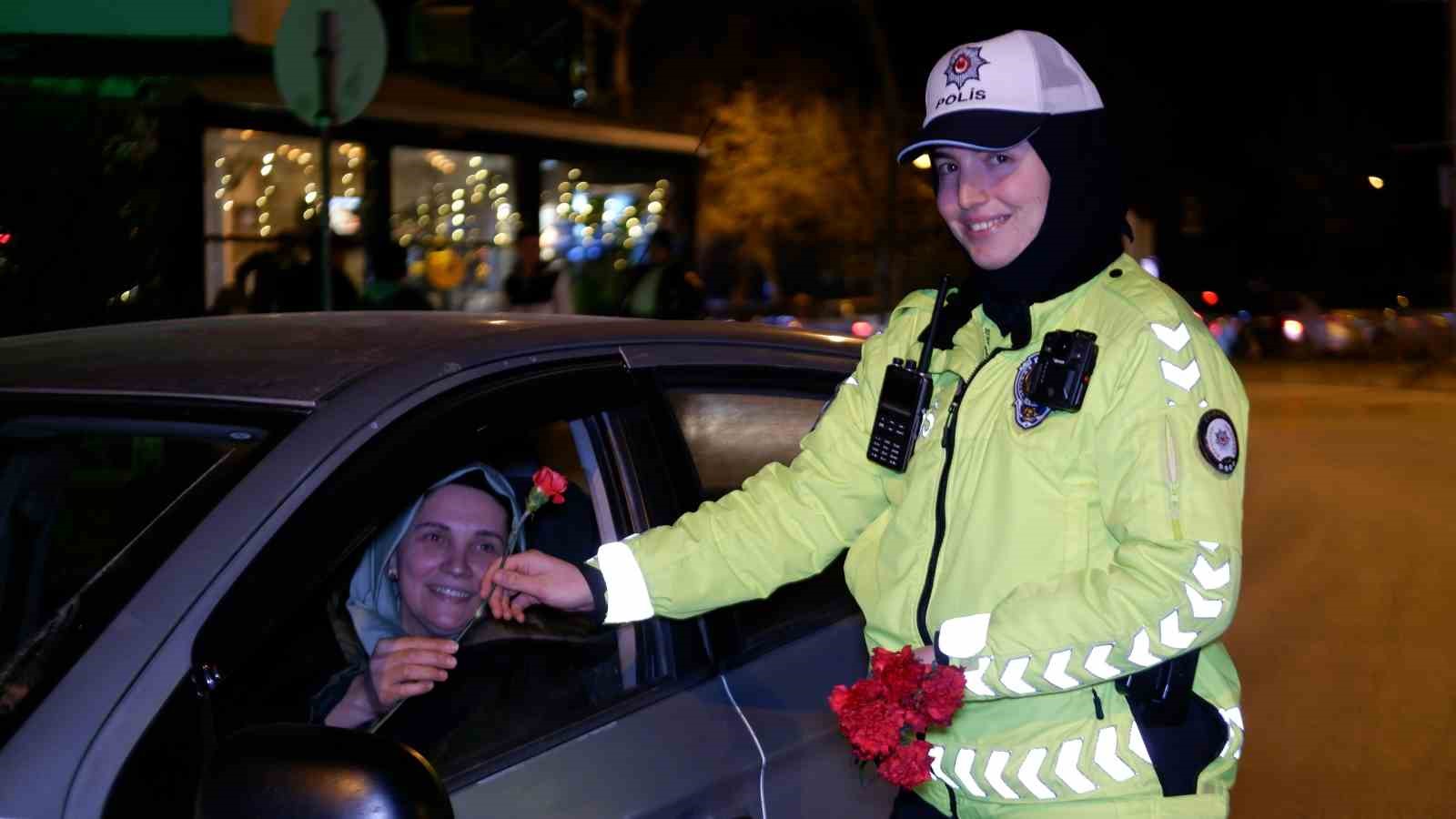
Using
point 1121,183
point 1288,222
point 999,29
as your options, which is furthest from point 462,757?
point 1288,222

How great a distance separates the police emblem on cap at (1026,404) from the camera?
2.28 meters

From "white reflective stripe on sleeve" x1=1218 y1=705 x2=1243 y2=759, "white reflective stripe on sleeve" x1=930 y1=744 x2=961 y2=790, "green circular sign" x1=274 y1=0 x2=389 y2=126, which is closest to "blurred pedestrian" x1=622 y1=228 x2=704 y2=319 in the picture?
"green circular sign" x1=274 y1=0 x2=389 y2=126

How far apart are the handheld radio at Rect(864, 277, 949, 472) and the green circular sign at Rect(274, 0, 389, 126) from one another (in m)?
5.50

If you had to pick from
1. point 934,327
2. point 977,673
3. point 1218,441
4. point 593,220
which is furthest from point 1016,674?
point 593,220

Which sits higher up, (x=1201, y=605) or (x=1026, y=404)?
(x=1026, y=404)

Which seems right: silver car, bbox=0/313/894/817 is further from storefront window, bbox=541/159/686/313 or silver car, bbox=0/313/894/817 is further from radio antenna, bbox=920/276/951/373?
storefront window, bbox=541/159/686/313

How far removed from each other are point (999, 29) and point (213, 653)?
35051mm

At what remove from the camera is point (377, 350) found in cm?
283

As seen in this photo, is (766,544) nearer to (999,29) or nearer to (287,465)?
(287,465)

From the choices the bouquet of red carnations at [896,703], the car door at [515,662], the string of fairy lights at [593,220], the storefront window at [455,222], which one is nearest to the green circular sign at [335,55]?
the car door at [515,662]

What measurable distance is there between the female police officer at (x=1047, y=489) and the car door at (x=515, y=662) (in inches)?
10.0

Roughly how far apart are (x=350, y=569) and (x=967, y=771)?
1.16 meters

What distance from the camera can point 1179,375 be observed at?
7.34 ft

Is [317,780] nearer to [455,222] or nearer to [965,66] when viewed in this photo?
[965,66]
